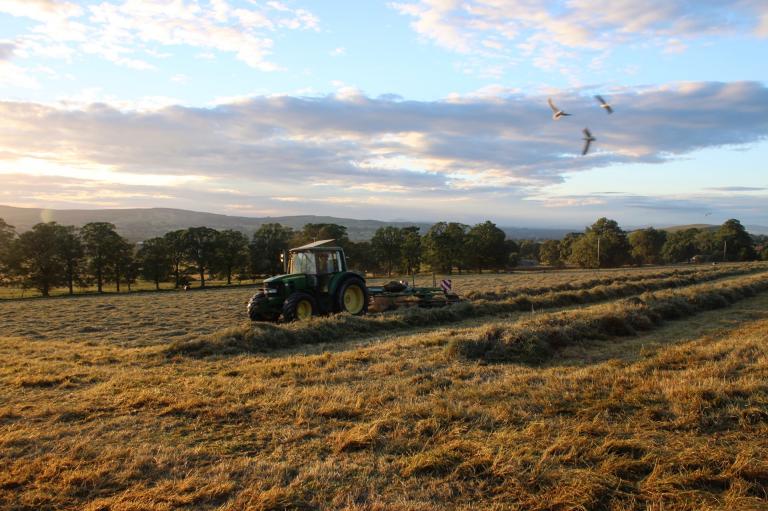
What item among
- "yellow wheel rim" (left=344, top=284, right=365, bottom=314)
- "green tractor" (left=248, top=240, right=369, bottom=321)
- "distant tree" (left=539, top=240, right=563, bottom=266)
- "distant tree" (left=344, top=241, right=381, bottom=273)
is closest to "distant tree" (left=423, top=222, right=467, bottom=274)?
"distant tree" (left=344, top=241, right=381, bottom=273)

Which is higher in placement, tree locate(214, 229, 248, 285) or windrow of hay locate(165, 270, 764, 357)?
tree locate(214, 229, 248, 285)

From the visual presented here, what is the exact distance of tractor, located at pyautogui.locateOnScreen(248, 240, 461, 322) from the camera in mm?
15164

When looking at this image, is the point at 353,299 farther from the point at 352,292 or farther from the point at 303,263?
the point at 303,263

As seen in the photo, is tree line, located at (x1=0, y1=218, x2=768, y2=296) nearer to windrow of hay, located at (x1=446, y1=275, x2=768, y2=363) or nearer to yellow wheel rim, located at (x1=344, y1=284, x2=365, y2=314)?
yellow wheel rim, located at (x1=344, y1=284, x2=365, y2=314)

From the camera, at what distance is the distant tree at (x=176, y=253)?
5050cm

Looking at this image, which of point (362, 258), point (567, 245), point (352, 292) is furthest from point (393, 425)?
point (567, 245)

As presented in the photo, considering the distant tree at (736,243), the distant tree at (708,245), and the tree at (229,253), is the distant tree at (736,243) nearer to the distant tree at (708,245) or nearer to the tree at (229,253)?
the distant tree at (708,245)

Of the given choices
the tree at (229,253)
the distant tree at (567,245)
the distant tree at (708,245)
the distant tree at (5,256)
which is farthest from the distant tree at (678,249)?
the distant tree at (5,256)

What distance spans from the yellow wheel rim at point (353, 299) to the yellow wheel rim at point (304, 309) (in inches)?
57.6

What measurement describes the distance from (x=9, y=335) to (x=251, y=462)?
1473 centimetres

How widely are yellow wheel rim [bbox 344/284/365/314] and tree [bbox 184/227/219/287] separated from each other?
38.3 m

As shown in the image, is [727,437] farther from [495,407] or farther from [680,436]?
[495,407]

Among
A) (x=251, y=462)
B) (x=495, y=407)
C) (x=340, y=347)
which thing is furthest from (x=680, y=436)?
(x=340, y=347)

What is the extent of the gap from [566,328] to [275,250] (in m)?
46.3
